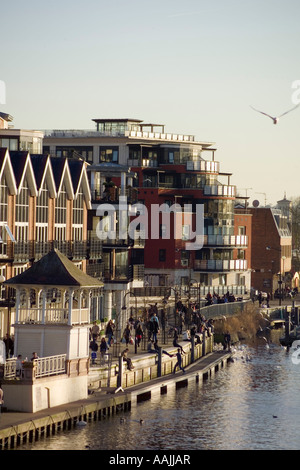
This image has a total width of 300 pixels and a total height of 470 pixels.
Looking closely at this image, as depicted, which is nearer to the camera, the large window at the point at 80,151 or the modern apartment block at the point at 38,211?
the modern apartment block at the point at 38,211

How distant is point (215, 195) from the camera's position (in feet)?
436

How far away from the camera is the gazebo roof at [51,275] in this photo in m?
59.3

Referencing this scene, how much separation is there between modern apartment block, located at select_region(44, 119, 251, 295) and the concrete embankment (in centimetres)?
5190

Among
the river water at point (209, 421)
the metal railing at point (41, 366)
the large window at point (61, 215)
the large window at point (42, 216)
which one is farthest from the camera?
the large window at point (61, 215)

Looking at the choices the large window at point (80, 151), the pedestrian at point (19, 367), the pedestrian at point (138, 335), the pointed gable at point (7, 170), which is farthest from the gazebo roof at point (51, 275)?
the large window at point (80, 151)

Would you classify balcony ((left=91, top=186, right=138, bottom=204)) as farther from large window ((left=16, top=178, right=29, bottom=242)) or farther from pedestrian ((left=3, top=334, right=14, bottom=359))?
pedestrian ((left=3, top=334, right=14, bottom=359))

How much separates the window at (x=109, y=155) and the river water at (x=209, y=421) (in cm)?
5219

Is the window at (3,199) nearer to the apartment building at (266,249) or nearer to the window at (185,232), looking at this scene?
the window at (185,232)

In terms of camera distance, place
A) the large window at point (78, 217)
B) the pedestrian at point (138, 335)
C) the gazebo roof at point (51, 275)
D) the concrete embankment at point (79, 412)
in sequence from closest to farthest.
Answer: the concrete embankment at point (79, 412), the gazebo roof at point (51, 275), the pedestrian at point (138, 335), the large window at point (78, 217)

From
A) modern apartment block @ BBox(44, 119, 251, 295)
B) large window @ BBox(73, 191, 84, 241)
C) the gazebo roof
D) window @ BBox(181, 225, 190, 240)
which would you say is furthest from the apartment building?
the gazebo roof

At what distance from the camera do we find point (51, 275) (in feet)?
196

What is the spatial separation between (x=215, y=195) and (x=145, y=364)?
6233cm
